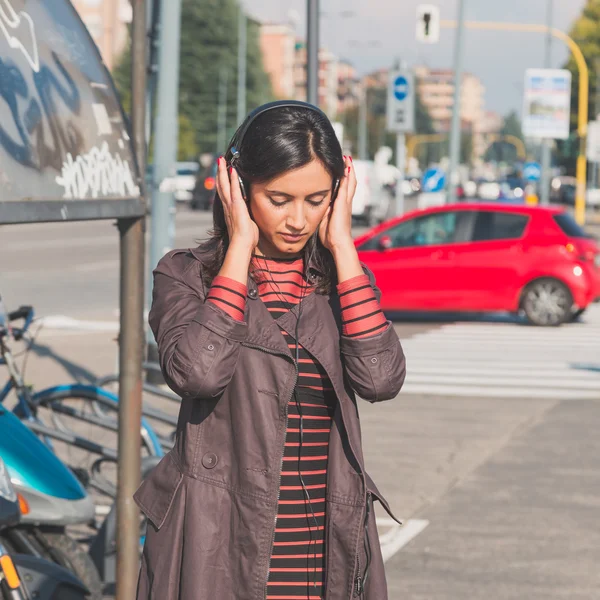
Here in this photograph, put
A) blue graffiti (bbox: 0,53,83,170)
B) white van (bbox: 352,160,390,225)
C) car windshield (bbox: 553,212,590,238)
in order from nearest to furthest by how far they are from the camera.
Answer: blue graffiti (bbox: 0,53,83,170) < car windshield (bbox: 553,212,590,238) < white van (bbox: 352,160,390,225)

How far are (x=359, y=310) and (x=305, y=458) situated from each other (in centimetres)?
32

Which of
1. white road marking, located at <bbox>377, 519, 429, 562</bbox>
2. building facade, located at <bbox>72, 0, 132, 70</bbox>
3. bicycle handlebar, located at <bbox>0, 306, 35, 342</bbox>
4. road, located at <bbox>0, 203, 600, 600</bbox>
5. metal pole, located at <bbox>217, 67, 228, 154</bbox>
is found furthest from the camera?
building facade, located at <bbox>72, 0, 132, 70</bbox>

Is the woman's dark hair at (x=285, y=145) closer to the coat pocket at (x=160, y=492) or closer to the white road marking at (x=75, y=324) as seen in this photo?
the coat pocket at (x=160, y=492)

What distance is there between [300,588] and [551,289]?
1403 cm

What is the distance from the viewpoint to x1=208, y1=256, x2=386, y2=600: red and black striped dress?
2732 millimetres

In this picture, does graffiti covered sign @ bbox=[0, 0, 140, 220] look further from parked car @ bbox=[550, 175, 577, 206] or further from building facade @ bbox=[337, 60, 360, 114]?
building facade @ bbox=[337, 60, 360, 114]

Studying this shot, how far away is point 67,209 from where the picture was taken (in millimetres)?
3209

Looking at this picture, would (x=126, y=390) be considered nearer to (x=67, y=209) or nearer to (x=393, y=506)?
(x=67, y=209)

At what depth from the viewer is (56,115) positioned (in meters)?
3.23

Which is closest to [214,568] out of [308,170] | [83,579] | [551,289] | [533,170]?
[308,170]

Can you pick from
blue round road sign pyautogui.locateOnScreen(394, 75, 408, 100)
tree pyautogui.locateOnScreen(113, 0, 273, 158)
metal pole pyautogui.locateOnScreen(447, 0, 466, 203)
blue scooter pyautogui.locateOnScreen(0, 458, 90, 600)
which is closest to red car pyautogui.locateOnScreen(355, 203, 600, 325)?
blue round road sign pyautogui.locateOnScreen(394, 75, 408, 100)

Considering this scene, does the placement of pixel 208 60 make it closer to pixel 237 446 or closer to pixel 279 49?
pixel 279 49

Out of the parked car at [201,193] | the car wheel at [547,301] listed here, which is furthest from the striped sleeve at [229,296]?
the parked car at [201,193]

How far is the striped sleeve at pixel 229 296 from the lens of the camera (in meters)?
2.71
